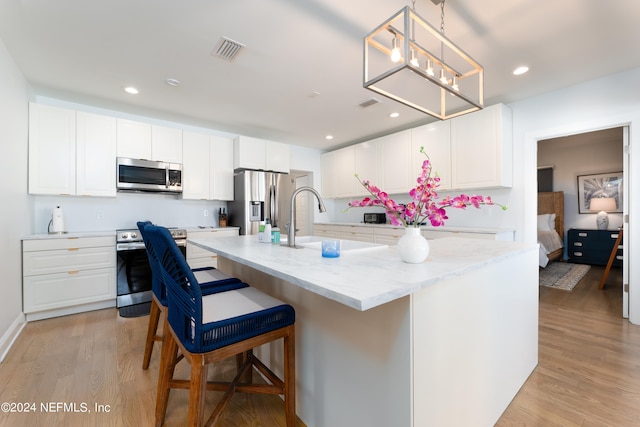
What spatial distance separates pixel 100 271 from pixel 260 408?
274cm

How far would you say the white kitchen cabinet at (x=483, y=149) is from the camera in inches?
130

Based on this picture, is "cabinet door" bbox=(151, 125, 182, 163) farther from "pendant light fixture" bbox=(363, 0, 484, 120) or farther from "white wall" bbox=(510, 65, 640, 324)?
"white wall" bbox=(510, 65, 640, 324)

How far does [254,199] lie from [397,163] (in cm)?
234

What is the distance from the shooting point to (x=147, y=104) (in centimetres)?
342

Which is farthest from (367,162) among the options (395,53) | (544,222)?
(544,222)

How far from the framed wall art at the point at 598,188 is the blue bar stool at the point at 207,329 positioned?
22.9 feet

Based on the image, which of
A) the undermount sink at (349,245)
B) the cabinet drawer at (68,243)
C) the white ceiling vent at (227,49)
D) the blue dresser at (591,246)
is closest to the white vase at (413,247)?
the undermount sink at (349,245)

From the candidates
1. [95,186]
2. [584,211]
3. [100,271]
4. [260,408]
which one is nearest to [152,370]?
[260,408]

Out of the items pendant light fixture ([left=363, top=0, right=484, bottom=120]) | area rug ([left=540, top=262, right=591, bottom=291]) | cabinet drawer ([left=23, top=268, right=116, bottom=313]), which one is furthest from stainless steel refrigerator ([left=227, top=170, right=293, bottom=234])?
area rug ([left=540, top=262, right=591, bottom=291])

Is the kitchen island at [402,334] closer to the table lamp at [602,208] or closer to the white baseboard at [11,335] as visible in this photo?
the white baseboard at [11,335]

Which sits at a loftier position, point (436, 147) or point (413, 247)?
point (436, 147)

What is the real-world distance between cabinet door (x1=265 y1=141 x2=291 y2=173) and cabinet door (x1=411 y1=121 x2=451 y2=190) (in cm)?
210

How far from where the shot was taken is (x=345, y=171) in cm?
536

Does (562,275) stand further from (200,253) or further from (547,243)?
(200,253)
